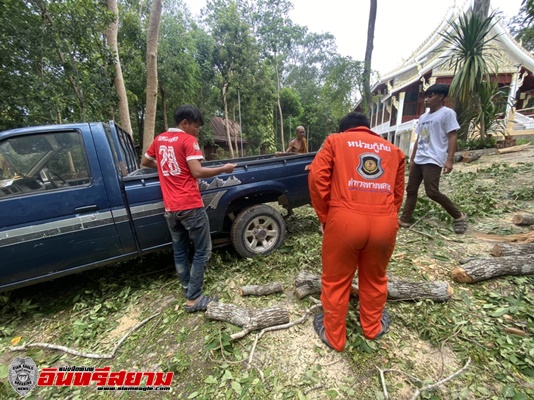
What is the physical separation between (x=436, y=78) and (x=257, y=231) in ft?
57.8

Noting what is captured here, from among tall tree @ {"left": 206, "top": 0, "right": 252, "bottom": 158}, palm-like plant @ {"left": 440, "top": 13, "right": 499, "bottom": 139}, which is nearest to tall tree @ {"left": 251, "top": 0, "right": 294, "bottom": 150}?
tall tree @ {"left": 206, "top": 0, "right": 252, "bottom": 158}

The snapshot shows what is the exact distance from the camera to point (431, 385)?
158cm

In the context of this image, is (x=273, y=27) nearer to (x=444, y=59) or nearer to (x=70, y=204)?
(x=444, y=59)

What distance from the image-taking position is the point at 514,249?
8.71 ft

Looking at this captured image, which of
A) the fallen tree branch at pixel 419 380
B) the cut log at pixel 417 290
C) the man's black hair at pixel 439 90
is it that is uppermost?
the man's black hair at pixel 439 90

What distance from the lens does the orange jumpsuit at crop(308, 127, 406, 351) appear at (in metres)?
1.67

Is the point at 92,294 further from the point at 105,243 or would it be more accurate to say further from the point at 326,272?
the point at 326,272

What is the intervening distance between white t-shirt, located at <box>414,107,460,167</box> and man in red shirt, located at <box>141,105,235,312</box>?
2610mm

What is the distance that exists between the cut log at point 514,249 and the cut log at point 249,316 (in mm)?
2491

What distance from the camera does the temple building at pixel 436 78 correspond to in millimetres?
13598

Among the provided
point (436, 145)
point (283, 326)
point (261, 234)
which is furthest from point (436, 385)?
point (436, 145)

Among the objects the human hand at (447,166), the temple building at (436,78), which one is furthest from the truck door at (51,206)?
the temple building at (436,78)

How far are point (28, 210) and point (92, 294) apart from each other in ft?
4.04

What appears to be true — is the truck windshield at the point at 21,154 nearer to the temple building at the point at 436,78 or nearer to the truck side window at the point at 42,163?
the truck side window at the point at 42,163
